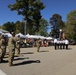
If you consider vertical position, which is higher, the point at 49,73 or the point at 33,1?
the point at 33,1

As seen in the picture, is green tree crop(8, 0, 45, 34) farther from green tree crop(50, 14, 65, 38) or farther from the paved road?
green tree crop(50, 14, 65, 38)

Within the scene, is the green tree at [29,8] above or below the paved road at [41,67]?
above

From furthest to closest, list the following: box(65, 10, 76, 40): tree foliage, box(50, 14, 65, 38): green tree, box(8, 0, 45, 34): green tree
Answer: box(50, 14, 65, 38): green tree, box(65, 10, 76, 40): tree foliage, box(8, 0, 45, 34): green tree

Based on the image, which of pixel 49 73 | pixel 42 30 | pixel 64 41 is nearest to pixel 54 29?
pixel 42 30

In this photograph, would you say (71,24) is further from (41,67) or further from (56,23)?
(41,67)

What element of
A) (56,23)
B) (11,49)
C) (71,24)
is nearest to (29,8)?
(71,24)

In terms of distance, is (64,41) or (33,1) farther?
(33,1)

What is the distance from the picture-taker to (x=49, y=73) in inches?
479

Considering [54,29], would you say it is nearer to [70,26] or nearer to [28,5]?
[70,26]

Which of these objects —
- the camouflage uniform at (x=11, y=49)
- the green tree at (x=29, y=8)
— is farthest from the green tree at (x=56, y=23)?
the camouflage uniform at (x=11, y=49)

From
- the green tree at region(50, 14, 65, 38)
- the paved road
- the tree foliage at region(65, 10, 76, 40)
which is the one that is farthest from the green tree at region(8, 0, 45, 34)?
the green tree at region(50, 14, 65, 38)

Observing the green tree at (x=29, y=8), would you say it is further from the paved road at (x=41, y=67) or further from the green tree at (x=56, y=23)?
the green tree at (x=56, y=23)

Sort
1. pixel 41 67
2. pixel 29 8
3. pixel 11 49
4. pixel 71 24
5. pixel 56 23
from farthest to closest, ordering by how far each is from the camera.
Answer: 1. pixel 56 23
2. pixel 71 24
3. pixel 29 8
4. pixel 11 49
5. pixel 41 67

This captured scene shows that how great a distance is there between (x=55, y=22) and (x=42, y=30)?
1202 inches
